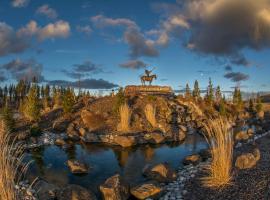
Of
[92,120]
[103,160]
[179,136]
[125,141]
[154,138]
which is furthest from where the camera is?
[92,120]

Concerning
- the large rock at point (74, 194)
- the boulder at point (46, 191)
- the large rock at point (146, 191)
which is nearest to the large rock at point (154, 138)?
the large rock at point (146, 191)

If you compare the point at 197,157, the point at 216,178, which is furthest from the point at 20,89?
the point at 216,178

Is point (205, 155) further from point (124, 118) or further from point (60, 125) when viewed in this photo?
point (60, 125)

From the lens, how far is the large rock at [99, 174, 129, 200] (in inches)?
383

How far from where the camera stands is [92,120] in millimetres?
26891

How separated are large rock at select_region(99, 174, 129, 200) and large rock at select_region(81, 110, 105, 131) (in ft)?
48.7

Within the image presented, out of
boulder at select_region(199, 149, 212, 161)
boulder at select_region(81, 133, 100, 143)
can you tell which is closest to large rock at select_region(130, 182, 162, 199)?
boulder at select_region(199, 149, 212, 161)

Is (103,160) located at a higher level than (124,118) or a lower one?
lower

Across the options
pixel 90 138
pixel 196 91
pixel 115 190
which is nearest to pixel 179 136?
pixel 90 138

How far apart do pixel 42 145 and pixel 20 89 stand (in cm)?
5454

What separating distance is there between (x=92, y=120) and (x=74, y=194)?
1757 centimetres

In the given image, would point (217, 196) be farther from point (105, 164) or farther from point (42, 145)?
point (42, 145)

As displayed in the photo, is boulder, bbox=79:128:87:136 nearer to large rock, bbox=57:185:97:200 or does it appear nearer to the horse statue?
large rock, bbox=57:185:97:200

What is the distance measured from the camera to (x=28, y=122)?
26.4m
